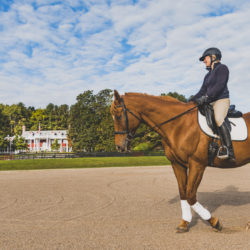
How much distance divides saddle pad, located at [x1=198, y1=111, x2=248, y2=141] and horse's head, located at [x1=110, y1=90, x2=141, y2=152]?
4.23 feet

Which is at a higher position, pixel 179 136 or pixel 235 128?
pixel 235 128

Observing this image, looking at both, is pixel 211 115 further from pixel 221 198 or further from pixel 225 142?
pixel 221 198

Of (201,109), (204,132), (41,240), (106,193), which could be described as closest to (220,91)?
(201,109)

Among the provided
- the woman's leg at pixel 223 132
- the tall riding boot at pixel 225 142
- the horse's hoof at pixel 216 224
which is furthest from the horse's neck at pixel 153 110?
the horse's hoof at pixel 216 224

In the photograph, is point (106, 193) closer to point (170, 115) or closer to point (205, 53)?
point (170, 115)

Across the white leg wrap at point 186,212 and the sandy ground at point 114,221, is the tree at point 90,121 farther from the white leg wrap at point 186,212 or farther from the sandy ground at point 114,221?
the white leg wrap at point 186,212

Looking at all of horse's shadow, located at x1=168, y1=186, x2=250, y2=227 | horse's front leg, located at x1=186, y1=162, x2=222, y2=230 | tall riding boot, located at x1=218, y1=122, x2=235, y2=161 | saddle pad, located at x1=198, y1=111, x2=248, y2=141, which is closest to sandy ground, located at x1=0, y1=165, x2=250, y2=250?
horse's shadow, located at x1=168, y1=186, x2=250, y2=227

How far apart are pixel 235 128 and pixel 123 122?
2.33 m

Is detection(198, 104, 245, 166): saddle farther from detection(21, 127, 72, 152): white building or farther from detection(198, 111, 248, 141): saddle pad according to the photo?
detection(21, 127, 72, 152): white building

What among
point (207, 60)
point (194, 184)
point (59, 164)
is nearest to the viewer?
point (194, 184)

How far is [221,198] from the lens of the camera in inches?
375

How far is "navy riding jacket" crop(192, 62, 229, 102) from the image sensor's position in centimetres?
551

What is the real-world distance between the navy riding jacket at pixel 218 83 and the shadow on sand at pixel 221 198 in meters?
3.08

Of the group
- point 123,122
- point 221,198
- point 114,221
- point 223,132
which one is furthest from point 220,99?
point 221,198
